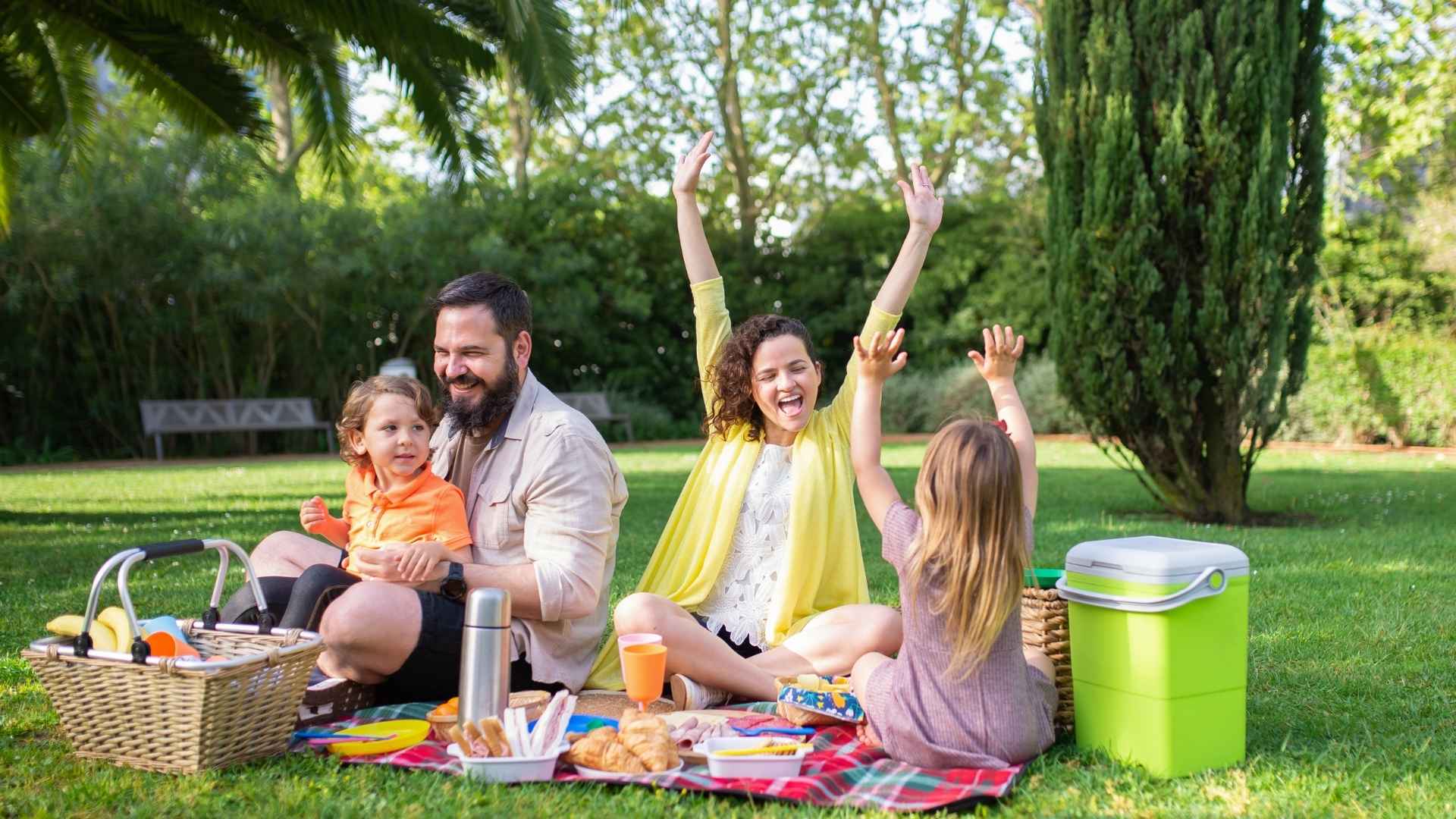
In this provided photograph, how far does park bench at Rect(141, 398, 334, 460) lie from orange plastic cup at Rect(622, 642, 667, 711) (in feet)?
47.0

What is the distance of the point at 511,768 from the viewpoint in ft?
9.95

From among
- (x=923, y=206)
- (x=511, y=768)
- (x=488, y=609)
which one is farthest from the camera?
(x=923, y=206)

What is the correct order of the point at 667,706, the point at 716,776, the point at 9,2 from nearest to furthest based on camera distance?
the point at 716,776 < the point at 667,706 < the point at 9,2

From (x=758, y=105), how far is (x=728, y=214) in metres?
2.32

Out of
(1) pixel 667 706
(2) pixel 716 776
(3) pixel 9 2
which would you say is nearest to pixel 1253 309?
(1) pixel 667 706

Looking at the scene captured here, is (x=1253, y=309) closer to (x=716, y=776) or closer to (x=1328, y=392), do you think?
(x=716, y=776)

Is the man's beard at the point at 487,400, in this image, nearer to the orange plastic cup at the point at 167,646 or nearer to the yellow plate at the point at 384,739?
the yellow plate at the point at 384,739

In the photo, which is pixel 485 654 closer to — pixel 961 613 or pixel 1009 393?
pixel 961 613

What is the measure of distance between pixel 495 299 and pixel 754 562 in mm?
1210

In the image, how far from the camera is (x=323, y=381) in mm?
18031

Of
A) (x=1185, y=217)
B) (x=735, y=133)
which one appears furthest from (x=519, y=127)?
(x=1185, y=217)

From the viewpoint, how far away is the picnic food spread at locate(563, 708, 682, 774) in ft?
10.2

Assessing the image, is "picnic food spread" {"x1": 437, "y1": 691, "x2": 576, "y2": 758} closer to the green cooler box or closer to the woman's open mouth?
the woman's open mouth

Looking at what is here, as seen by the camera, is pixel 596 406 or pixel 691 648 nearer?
pixel 691 648
